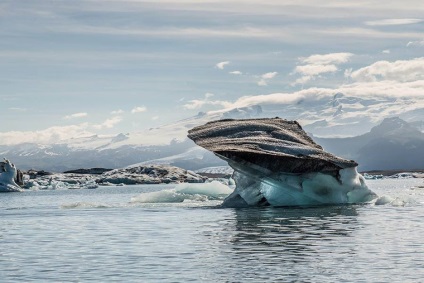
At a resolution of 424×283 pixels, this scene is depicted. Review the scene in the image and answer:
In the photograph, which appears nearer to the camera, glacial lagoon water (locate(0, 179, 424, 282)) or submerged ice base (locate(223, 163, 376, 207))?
glacial lagoon water (locate(0, 179, 424, 282))

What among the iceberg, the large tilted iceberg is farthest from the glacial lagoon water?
the iceberg

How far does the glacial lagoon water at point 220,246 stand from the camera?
88.8 ft

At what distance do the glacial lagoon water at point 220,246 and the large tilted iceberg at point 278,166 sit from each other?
2.24 meters

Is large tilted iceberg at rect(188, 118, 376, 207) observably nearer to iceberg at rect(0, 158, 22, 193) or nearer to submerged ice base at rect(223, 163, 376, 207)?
submerged ice base at rect(223, 163, 376, 207)

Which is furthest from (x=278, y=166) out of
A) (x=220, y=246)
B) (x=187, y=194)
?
(x=220, y=246)

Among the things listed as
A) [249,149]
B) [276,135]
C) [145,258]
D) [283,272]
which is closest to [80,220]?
[249,149]

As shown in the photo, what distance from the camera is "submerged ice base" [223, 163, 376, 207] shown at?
57.5 m

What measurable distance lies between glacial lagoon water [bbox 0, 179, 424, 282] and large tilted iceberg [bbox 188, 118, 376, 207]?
224 cm

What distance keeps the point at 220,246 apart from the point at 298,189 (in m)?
24.4

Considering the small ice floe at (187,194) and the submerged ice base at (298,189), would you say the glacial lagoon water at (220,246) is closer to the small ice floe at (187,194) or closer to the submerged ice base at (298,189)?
the submerged ice base at (298,189)

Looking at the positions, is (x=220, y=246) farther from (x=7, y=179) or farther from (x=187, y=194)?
(x=7, y=179)

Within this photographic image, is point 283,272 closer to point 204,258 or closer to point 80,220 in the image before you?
point 204,258

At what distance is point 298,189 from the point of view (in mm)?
58844

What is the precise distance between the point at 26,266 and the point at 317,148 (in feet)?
108
